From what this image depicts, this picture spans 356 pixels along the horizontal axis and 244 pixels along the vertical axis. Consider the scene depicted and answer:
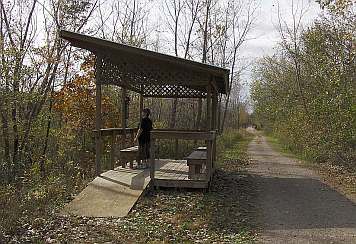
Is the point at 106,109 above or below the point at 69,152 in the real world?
above

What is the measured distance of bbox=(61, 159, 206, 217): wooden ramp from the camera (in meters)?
8.42

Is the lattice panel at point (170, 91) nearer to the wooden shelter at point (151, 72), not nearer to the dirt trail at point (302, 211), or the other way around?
the wooden shelter at point (151, 72)

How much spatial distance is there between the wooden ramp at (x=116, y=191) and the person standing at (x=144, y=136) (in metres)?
0.54

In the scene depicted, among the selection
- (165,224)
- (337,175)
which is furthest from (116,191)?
(337,175)

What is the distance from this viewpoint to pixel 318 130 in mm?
19578

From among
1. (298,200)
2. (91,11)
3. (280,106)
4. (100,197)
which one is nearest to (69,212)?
A: (100,197)

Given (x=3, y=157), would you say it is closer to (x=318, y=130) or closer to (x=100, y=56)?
(x=100, y=56)

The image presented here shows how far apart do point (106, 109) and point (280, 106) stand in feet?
56.6

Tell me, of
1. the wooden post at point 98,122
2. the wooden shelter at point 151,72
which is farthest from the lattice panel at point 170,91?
the wooden post at point 98,122

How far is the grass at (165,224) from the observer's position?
700 cm

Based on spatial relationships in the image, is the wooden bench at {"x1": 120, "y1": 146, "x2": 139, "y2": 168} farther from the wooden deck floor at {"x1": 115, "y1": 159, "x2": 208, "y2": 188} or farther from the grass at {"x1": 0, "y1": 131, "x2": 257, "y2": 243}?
the grass at {"x1": 0, "y1": 131, "x2": 257, "y2": 243}

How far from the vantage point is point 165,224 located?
25.5ft

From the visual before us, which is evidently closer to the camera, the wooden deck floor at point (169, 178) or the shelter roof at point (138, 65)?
the shelter roof at point (138, 65)

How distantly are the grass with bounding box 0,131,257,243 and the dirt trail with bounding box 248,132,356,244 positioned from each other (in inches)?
15.4
